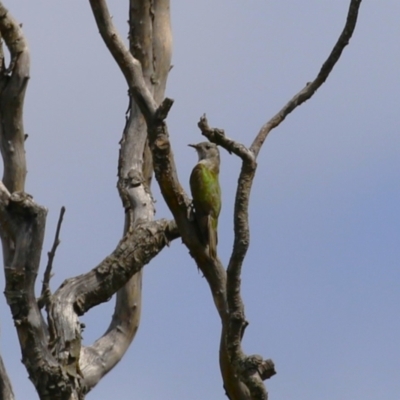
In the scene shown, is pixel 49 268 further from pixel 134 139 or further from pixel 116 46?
pixel 134 139

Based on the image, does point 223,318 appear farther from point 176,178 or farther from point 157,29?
point 157,29

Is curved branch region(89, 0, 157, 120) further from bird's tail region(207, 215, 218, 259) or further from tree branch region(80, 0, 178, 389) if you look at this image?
bird's tail region(207, 215, 218, 259)

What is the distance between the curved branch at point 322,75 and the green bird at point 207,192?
1.73 meters

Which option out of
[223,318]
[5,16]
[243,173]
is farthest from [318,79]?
[5,16]

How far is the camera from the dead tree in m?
7.05

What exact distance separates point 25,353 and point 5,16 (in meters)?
3.67

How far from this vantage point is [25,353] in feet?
23.2

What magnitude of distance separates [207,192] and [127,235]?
2021mm

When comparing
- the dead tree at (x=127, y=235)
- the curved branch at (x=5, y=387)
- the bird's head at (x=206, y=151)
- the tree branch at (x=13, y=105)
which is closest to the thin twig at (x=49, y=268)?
the dead tree at (x=127, y=235)

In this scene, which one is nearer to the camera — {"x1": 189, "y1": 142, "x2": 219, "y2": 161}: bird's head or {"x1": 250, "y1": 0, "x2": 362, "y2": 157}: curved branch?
{"x1": 250, "y1": 0, "x2": 362, "y2": 157}: curved branch

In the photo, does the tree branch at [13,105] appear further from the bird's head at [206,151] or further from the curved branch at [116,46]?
the bird's head at [206,151]

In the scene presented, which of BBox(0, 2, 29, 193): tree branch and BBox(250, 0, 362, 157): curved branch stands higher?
BBox(0, 2, 29, 193): tree branch

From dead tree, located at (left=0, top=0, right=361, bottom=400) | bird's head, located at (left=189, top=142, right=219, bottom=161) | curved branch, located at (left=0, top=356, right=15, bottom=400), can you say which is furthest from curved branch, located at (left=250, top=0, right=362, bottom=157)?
bird's head, located at (left=189, top=142, right=219, bottom=161)

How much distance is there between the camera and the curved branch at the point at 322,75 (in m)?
7.72
